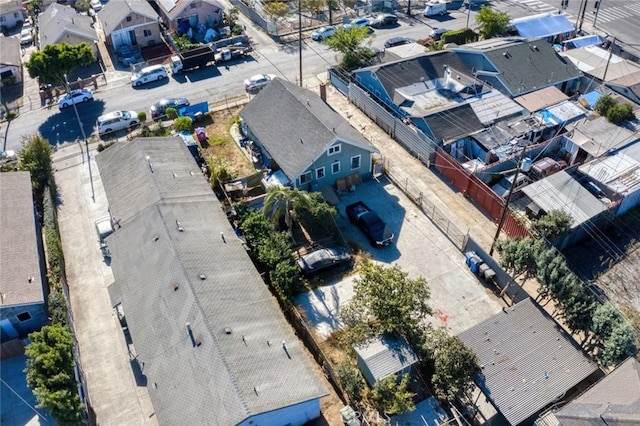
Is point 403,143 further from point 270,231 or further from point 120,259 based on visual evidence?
point 120,259

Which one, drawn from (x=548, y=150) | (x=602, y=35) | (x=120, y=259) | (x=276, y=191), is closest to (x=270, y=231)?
(x=276, y=191)

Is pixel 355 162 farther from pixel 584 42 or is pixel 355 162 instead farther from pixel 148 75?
pixel 584 42

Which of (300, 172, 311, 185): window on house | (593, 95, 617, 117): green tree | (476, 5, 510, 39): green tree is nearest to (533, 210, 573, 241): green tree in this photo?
(300, 172, 311, 185): window on house

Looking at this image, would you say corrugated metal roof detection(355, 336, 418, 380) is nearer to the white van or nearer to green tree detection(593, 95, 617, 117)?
green tree detection(593, 95, 617, 117)

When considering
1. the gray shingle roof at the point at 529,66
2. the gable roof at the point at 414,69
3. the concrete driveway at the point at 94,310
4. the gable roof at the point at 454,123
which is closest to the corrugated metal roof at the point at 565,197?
the gable roof at the point at 454,123

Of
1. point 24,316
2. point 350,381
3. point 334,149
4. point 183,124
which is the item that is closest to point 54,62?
point 183,124

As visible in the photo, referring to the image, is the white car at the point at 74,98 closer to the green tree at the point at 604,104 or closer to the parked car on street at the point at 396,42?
the parked car on street at the point at 396,42
